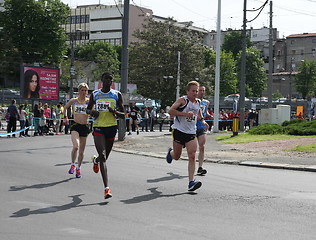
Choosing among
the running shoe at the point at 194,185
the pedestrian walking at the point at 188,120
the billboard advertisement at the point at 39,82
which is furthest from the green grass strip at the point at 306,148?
the billboard advertisement at the point at 39,82

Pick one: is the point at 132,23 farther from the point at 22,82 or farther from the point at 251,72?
the point at 22,82

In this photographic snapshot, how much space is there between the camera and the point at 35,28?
70688 millimetres

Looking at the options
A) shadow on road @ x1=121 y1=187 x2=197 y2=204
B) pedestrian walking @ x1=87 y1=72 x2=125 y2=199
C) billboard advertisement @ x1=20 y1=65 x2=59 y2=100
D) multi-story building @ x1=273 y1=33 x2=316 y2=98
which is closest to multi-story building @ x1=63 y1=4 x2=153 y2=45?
multi-story building @ x1=273 y1=33 x2=316 y2=98

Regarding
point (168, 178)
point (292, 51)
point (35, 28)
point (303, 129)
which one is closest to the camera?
point (168, 178)

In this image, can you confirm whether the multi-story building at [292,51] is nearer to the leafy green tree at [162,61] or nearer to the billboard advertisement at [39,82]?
the leafy green tree at [162,61]

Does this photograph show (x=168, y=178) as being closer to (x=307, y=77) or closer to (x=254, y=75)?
(x=307, y=77)

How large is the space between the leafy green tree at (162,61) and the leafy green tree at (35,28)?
1776 centimetres

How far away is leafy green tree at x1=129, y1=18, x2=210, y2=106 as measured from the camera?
2244 inches

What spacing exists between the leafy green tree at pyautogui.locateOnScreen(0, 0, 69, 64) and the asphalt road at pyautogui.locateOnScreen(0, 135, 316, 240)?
62170 mm

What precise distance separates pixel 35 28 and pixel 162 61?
73.7 ft

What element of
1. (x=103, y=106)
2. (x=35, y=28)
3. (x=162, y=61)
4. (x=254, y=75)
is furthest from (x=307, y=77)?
(x=103, y=106)

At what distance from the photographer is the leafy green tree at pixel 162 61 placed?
57000 millimetres

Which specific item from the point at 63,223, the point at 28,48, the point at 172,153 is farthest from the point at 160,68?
the point at 63,223

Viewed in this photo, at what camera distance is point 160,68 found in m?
56.8
